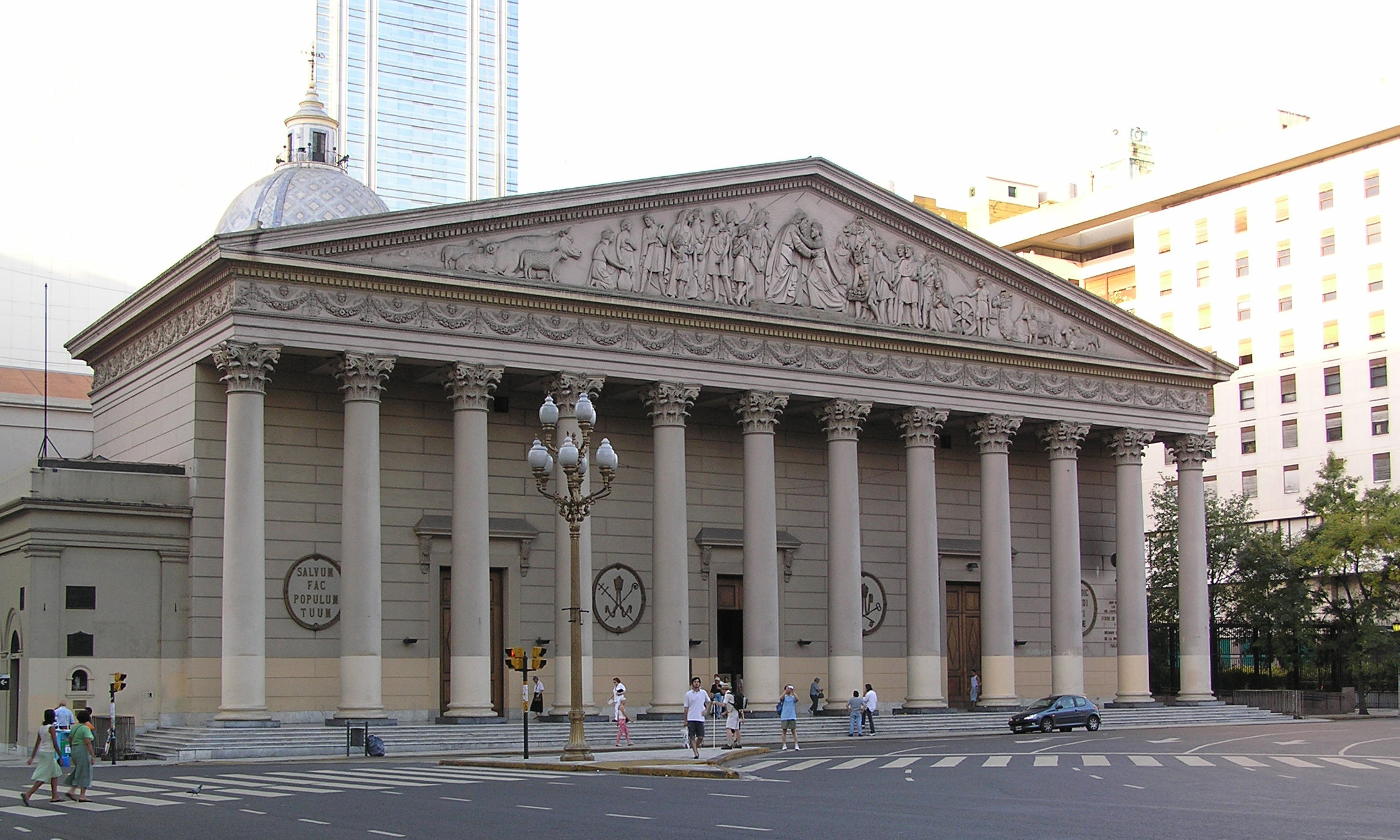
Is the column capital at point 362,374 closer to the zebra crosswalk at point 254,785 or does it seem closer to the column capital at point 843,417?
the zebra crosswalk at point 254,785

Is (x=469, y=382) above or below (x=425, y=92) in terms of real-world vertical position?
below

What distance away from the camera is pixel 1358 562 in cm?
6906

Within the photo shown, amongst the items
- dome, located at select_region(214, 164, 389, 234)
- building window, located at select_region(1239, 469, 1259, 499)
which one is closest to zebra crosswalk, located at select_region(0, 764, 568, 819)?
dome, located at select_region(214, 164, 389, 234)

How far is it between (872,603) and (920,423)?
6709 millimetres

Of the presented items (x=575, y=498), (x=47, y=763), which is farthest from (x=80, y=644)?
(x=47, y=763)

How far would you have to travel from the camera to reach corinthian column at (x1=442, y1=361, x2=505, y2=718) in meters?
44.4

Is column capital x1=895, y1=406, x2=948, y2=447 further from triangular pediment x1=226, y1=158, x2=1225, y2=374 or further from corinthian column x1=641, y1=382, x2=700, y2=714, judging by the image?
corinthian column x1=641, y1=382, x2=700, y2=714

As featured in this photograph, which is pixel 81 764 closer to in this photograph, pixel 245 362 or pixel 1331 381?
pixel 245 362

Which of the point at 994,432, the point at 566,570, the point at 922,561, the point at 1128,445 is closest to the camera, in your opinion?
the point at 566,570

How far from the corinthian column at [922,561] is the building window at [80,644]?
79.7ft

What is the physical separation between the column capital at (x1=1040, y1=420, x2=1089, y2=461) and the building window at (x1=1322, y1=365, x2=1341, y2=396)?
34470mm

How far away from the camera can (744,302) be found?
49938 mm

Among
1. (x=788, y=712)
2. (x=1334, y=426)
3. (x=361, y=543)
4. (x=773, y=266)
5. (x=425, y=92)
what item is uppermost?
(x=425, y=92)

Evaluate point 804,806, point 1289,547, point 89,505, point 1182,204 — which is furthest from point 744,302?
point 1182,204
